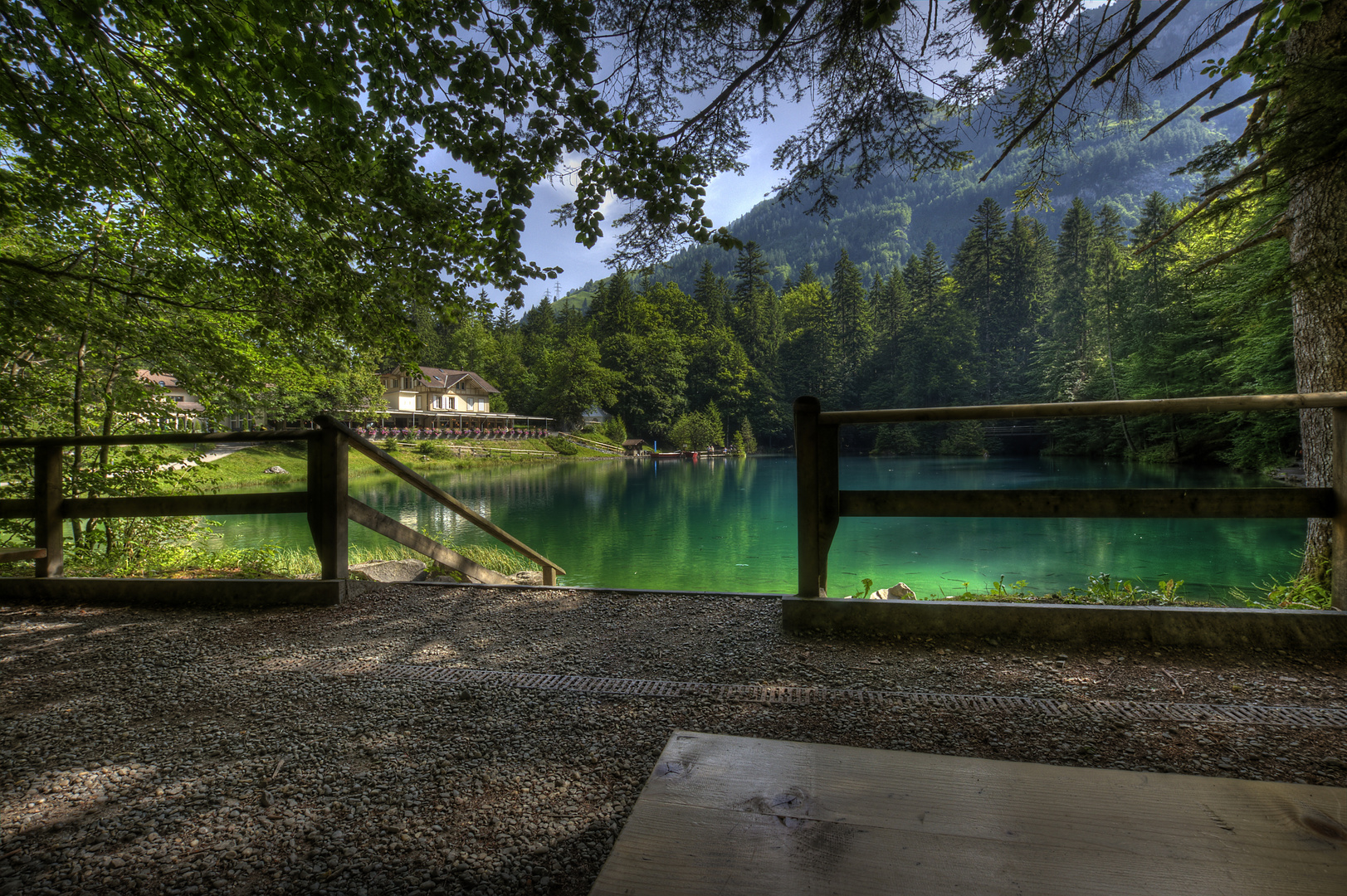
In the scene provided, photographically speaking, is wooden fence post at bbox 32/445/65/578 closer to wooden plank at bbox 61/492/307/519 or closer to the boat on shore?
wooden plank at bbox 61/492/307/519

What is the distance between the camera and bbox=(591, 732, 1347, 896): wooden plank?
0.69 meters

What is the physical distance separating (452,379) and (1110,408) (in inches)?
2348

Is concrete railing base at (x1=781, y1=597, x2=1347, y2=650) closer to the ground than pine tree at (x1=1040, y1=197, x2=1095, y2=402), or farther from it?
closer to the ground

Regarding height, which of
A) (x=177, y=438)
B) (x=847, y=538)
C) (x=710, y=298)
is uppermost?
(x=710, y=298)

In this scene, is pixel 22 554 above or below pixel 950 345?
below

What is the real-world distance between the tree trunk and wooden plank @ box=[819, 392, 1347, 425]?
1.88 meters

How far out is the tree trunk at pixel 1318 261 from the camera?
3.64m

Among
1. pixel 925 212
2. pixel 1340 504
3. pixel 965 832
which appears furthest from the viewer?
pixel 925 212

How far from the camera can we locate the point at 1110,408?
99.6 inches

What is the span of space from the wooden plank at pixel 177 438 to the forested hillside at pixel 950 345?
18298 mm

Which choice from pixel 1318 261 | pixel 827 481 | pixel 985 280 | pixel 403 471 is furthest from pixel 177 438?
pixel 985 280

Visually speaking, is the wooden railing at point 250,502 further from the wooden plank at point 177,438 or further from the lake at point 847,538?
the lake at point 847,538

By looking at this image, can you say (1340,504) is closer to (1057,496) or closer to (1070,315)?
(1057,496)

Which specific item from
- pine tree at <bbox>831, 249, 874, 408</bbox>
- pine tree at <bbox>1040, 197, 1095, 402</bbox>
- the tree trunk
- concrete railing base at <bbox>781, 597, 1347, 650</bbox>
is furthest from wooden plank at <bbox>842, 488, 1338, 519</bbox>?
pine tree at <bbox>831, 249, 874, 408</bbox>
